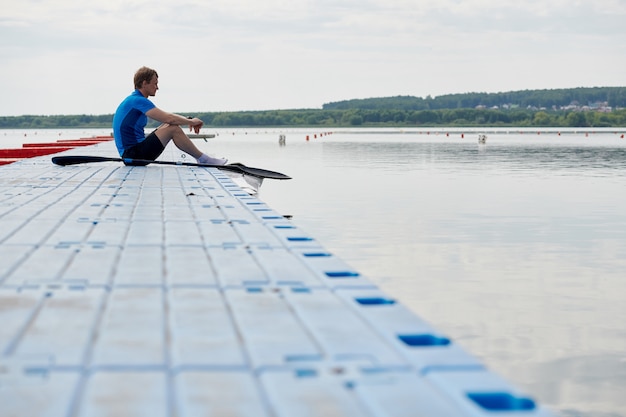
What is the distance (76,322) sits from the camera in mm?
3424

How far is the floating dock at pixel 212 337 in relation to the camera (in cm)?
252

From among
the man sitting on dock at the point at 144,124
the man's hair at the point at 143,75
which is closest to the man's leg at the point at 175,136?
the man sitting on dock at the point at 144,124

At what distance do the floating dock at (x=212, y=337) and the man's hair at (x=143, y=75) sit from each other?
6.23 metres

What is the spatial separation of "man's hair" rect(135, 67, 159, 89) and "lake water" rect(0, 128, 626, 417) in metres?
3.34

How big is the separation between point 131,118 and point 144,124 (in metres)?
0.31

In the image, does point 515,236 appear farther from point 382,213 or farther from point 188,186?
point 188,186

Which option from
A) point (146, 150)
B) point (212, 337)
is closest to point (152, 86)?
point (146, 150)

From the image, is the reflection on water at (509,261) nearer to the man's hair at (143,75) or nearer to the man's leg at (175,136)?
the man's leg at (175,136)

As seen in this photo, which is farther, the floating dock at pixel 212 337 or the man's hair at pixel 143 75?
the man's hair at pixel 143 75

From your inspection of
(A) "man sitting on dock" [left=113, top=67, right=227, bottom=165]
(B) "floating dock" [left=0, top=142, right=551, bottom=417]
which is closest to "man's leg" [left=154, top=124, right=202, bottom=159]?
(A) "man sitting on dock" [left=113, top=67, right=227, bottom=165]

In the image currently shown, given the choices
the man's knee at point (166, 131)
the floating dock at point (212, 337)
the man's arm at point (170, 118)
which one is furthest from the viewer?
the man's knee at point (166, 131)

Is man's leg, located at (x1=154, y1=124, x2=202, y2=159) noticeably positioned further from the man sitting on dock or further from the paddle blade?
the paddle blade

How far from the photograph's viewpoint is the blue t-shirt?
12.0 m

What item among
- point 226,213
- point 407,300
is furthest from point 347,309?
point 407,300
